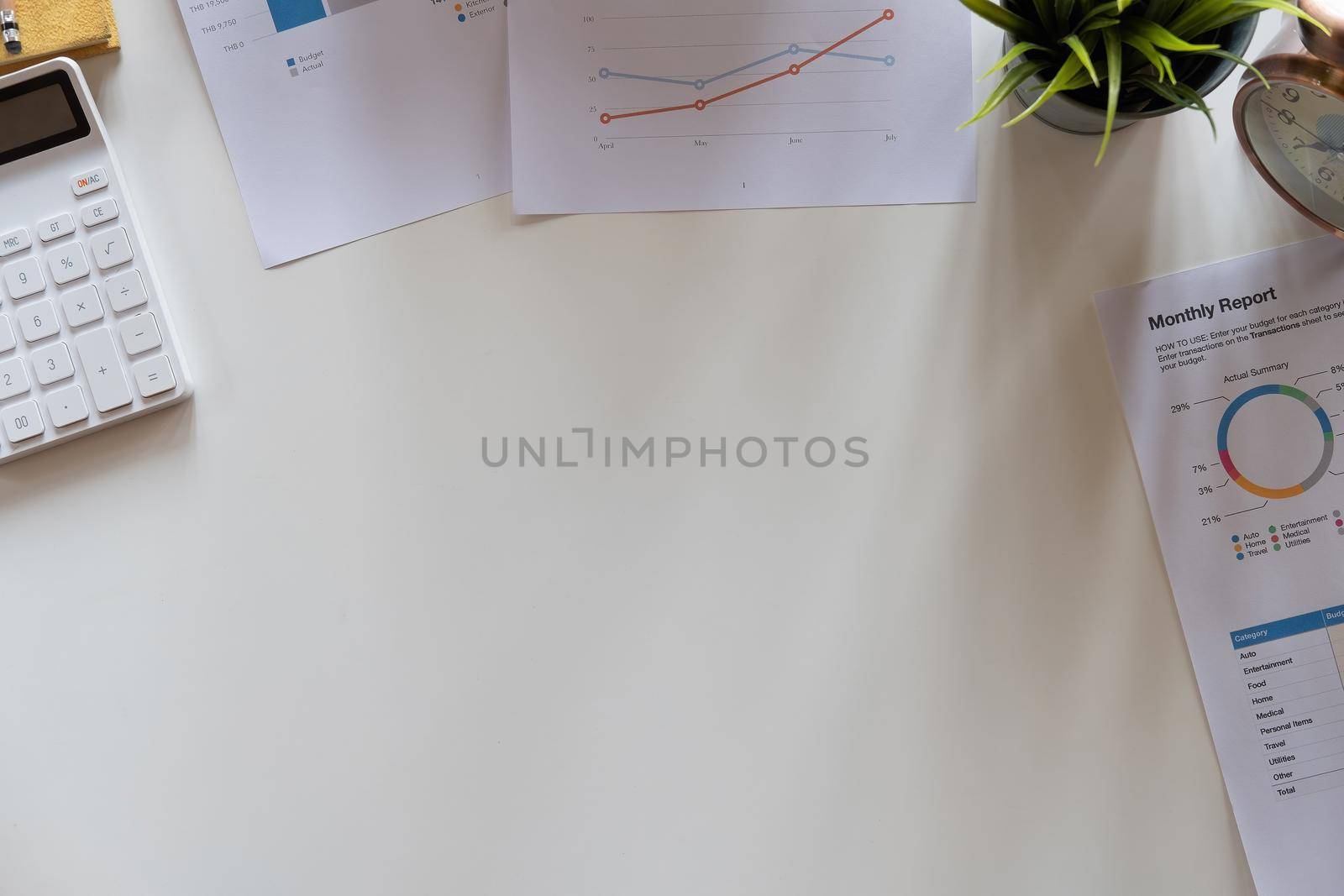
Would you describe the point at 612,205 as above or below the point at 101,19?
below

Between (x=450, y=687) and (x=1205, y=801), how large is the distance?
1.61 feet

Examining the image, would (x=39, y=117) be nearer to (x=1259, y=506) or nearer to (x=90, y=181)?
(x=90, y=181)

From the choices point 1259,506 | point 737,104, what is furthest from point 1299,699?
point 737,104

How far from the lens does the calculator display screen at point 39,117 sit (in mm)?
588

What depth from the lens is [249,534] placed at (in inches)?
23.6

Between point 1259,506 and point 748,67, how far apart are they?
1.41ft

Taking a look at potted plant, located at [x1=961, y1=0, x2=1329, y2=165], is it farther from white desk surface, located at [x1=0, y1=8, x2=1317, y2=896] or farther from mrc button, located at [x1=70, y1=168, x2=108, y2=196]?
mrc button, located at [x1=70, y1=168, x2=108, y2=196]

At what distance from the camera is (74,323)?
593 mm

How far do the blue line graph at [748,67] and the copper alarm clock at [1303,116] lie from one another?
0.69 feet

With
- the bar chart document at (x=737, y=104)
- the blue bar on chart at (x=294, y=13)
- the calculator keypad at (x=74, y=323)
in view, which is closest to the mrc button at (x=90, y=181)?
the calculator keypad at (x=74, y=323)

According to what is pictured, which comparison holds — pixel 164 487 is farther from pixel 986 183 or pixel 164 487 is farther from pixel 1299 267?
pixel 1299 267

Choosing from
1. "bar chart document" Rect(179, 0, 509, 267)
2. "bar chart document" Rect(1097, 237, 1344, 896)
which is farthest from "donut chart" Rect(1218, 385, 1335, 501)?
"bar chart document" Rect(179, 0, 509, 267)

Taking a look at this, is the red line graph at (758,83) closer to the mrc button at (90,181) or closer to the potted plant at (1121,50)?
the potted plant at (1121,50)

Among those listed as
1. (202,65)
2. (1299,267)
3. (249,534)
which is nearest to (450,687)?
(249,534)
